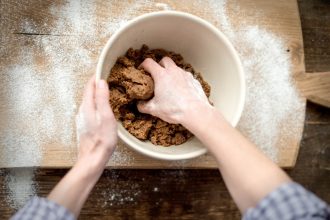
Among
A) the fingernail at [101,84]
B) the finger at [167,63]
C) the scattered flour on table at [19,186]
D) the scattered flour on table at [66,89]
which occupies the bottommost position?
the scattered flour on table at [19,186]

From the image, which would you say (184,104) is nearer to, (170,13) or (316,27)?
(170,13)

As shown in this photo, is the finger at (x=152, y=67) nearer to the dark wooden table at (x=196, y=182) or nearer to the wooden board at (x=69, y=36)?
the wooden board at (x=69, y=36)

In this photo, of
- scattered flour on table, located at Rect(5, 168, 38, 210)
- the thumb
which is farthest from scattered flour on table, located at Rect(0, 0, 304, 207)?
the thumb

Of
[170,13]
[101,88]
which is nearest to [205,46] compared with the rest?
[170,13]

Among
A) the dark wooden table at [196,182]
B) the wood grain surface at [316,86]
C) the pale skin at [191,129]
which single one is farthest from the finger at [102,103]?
the wood grain surface at [316,86]

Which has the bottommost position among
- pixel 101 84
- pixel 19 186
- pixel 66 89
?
pixel 19 186

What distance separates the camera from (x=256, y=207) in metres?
0.60

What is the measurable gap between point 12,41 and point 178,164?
0.40 meters

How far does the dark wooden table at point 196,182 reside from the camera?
0.88 meters

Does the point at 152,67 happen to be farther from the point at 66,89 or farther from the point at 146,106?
the point at 66,89

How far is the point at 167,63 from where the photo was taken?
0.80 m

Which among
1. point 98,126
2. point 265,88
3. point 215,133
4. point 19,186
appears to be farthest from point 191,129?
point 19,186

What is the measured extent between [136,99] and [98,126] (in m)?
0.13

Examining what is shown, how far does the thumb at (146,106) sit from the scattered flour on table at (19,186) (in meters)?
0.26
